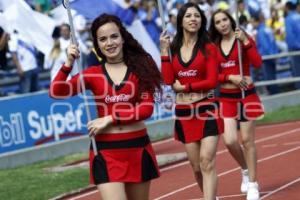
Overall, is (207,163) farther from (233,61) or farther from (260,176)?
(260,176)

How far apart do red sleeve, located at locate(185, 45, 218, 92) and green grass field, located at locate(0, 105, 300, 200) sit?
11.8ft

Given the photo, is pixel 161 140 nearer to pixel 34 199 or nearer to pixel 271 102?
pixel 271 102

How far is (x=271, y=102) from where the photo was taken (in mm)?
22125

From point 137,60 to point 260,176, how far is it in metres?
5.63

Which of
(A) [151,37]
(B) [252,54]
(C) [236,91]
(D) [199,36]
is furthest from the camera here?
(A) [151,37]

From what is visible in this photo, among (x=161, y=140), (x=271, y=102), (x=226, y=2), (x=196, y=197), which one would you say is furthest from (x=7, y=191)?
(x=226, y=2)

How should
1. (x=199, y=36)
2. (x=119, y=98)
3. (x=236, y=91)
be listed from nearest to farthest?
(x=119, y=98) < (x=199, y=36) < (x=236, y=91)

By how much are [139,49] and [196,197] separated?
427cm

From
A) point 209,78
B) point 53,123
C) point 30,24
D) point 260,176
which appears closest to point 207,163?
point 209,78

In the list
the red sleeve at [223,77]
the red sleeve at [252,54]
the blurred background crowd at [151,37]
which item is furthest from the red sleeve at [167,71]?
the blurred background crowd at [151,37]

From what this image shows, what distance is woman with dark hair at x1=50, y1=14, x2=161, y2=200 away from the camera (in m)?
7.50

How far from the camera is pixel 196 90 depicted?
9891mm

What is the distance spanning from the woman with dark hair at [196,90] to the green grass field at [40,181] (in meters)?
3.36

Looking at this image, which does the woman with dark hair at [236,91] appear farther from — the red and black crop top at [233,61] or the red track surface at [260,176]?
the red track surface at [260,176]
